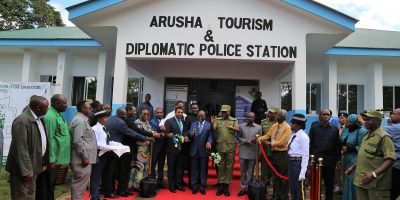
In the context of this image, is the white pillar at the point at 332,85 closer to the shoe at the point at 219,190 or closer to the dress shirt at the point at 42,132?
the shoe at the point at 219,190

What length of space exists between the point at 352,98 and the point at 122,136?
9717mm

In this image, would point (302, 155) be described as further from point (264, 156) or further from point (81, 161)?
point (81, 161)

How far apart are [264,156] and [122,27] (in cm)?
515

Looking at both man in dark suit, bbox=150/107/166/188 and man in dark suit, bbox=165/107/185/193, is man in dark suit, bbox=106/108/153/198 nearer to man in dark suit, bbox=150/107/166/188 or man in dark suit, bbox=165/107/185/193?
man in dark suit, bbox=150/107/166/188

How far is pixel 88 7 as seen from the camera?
340 inches

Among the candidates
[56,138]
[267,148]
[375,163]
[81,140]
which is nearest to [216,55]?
[267,148]

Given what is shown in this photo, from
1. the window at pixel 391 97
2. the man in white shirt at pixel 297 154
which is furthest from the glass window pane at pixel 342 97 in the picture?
the man in white shirt at pixel 297 154

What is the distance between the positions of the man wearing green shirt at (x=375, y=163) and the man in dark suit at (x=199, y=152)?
3187mm

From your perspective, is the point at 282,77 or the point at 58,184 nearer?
the point at 58,184

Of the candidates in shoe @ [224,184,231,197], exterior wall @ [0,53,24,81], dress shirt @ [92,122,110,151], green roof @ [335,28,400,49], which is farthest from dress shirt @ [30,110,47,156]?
exterior wall @ [0,53,24,81]

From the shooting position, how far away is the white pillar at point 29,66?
42.1ft

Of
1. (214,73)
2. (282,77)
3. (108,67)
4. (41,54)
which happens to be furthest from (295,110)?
(41,54)

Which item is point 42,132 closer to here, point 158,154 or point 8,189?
point 158,154

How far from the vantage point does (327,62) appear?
39.9 ft
